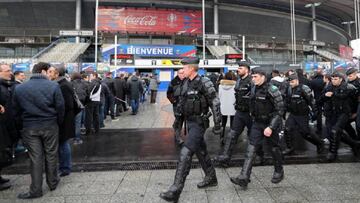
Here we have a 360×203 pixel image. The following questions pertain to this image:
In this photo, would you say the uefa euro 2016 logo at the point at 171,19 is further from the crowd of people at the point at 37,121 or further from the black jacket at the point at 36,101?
the black jacket at the point at 36,101

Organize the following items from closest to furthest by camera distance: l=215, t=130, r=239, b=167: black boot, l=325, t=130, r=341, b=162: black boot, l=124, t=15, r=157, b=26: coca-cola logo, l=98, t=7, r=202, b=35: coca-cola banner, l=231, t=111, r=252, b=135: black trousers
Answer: l=215, t=130, r=239, b=167: black boot → l=231, t=111, r=252, b=135: black trousers → l=325, t=130, r=341, b=162: black boot → l=98, t=7, r=202, b=35: coca-cola banner → l=124, t=15, r=157, b=26: coca-cola logo

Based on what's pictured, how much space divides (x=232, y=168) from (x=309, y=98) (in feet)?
7.22

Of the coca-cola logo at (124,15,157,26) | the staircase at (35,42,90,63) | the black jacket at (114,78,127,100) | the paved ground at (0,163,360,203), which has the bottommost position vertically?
the paved ground at (0,163,360,203)

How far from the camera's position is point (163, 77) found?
30797 mm

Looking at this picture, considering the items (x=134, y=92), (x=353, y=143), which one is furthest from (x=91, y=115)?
(x=353, y=143)

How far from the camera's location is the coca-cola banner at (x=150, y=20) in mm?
45312

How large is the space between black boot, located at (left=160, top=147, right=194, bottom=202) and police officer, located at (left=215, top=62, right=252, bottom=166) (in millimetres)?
1725

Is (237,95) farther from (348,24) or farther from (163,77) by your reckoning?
(348,24)

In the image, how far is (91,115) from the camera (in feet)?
28.8

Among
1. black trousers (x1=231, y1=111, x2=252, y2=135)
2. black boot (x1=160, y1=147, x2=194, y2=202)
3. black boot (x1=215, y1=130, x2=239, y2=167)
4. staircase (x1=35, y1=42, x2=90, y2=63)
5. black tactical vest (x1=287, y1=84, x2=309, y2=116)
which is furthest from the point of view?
staircase (x1=35, y1=42, x2=90, y2=63)

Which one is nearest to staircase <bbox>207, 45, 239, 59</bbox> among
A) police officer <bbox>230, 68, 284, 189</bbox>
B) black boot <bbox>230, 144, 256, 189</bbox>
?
police officer <bbox>230, 68, 284, 189</bbox>

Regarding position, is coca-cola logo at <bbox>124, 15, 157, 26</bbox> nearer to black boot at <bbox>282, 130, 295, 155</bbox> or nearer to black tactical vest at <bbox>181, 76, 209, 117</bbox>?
black boot at <bbox>282, 130, 295, 155</bbox>

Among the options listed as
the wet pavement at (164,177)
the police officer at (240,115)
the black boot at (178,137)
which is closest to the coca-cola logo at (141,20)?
the wet pavement at (164,177)

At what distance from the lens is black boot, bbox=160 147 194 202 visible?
159 inches
